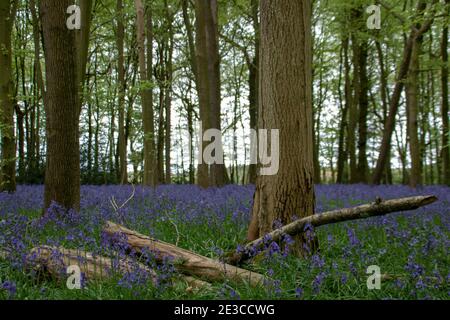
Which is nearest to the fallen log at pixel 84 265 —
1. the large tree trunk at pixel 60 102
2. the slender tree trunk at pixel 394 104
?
the large tree trunk at pixel 60 102

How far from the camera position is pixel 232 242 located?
5.89m

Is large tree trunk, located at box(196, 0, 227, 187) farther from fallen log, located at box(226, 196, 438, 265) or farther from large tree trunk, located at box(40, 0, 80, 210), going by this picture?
fallen log, located at box(226, 196, 438, 265)

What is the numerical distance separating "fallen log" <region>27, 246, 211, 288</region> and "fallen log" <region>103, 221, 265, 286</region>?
0.18 m

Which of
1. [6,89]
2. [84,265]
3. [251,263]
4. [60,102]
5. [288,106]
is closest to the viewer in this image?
[84,265]

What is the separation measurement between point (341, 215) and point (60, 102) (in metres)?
5.14

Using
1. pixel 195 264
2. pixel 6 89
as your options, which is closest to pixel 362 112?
pixel 6 89

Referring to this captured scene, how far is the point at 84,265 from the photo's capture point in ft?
14.3

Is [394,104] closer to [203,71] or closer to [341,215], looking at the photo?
[203,71]

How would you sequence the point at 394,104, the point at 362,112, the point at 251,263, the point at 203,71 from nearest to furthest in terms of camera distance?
the point at 251,263 → the point at 203,71 → the point at 394,104 → the point at 362,112

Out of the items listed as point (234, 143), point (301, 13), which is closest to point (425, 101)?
point (234, 143)

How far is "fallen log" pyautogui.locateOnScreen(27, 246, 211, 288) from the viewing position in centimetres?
418

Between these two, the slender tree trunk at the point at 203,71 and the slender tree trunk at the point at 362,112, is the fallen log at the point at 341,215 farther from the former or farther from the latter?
the slender tree trunk at the point at 362,112

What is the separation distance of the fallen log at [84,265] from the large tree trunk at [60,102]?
311 cm
